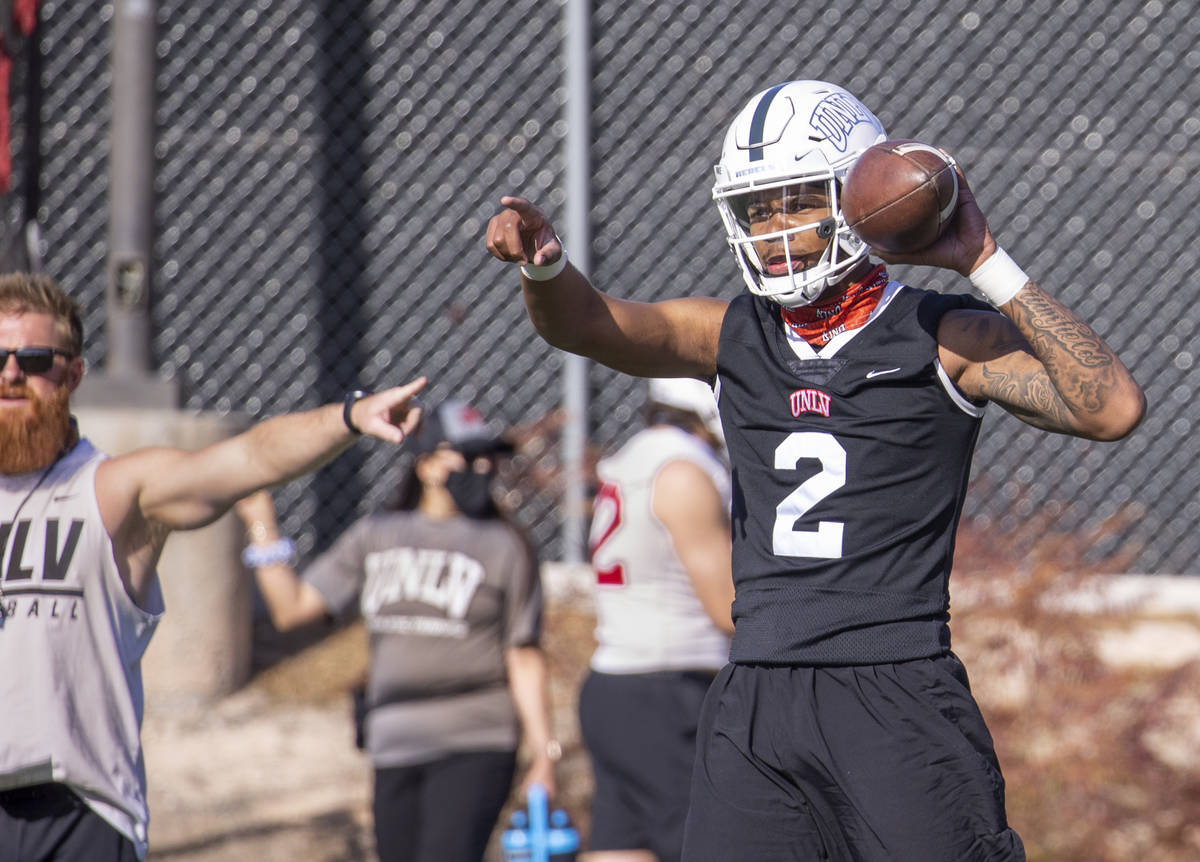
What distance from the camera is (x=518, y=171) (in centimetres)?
782

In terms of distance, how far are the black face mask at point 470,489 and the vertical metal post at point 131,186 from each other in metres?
2.09

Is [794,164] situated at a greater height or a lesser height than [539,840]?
greater

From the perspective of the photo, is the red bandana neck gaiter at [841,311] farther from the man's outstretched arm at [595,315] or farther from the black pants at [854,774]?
the black pants at [854,774]

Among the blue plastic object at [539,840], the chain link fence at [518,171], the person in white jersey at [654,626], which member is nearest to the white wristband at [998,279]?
the person in white jersey at [654,626]

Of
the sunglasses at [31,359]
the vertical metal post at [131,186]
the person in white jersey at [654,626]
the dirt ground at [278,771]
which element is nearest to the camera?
the sunglasses at [31,359]

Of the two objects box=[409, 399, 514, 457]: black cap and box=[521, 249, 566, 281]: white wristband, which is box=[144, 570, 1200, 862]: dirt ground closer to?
box=[409, 399, 514, 457]: black cap

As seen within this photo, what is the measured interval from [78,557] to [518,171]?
4946 millimetres

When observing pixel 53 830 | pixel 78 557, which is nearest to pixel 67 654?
pixel 78 557

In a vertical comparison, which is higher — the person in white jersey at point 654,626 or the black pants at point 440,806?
the person in white jersey at point 654,626

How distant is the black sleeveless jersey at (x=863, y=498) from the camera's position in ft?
8.89

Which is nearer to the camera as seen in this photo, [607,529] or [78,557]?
[78,557]

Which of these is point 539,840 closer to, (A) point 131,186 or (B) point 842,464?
(B) point 842,464

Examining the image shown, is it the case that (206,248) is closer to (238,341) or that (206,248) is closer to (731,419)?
(238,341)

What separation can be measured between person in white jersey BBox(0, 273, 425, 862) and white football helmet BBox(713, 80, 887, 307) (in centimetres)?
82
